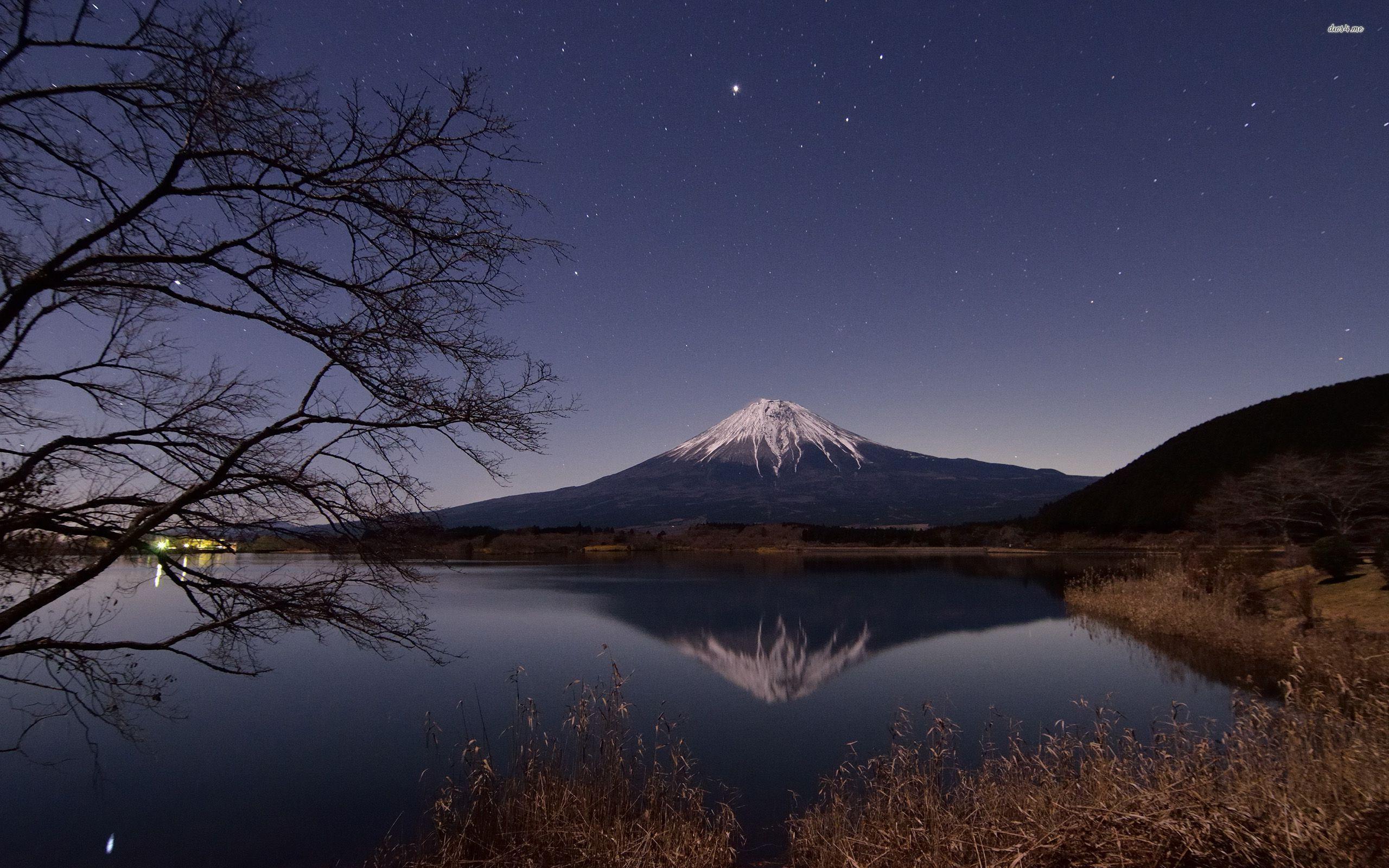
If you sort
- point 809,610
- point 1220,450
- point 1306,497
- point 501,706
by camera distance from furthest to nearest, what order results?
point 1220,450 < point 1306,497 < point 809,610 < point 501,706

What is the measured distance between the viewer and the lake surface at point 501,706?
25.0 ft

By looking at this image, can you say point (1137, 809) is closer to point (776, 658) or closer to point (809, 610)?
point (776, 658)

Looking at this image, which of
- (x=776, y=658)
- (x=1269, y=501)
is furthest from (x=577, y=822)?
(x=1269, y=501)

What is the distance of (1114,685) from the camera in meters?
13.4

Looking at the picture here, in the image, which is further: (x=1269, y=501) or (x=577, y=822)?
(x=1269, y=501)

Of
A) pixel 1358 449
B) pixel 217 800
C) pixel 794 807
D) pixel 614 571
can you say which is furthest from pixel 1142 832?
pixel 1358 449

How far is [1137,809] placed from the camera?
4.27m

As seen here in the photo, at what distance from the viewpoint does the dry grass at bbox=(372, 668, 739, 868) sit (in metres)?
5.61

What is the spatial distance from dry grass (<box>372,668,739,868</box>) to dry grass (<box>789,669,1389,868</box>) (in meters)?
1.01

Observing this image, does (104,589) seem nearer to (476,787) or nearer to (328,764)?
(328,764)

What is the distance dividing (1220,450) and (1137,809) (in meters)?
80.3

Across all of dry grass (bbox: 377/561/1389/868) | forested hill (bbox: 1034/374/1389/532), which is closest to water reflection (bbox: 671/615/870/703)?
dry grass (bbox: 377/561/1389/868)

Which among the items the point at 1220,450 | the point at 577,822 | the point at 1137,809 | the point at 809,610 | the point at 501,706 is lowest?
the point at 809,610

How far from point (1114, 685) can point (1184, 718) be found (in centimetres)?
267
